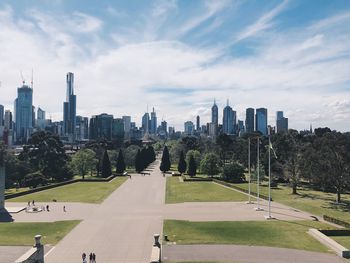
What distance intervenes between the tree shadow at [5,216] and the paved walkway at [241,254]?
23341 mm

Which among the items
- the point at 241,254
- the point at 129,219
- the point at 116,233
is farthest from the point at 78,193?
the point at 241,254

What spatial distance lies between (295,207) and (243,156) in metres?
52.1

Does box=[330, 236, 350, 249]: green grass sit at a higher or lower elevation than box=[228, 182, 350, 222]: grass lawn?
lower

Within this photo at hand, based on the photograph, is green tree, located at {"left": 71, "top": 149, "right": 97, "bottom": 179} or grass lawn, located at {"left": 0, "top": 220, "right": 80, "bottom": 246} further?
green tree, located at {"left": 71, "top": 149, "right": 97, "bottom": 179}

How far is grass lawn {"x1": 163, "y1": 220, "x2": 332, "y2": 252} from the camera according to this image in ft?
128

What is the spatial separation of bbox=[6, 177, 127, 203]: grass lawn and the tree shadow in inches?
431

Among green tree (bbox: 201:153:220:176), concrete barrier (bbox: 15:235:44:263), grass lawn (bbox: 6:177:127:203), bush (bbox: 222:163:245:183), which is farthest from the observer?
green tree (bbox: 201:153:220:176)

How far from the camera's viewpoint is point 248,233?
42875 mm

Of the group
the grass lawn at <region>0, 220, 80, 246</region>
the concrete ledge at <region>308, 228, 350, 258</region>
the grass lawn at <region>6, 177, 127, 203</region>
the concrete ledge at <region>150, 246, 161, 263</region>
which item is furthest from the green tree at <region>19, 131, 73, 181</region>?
the concrete ledge at <region>150, 246, 161, 263</region>

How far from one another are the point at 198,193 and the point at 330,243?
124 feet

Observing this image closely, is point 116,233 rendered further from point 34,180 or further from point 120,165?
point 120,165

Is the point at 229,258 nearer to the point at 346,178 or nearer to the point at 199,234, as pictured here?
the point at 199,234

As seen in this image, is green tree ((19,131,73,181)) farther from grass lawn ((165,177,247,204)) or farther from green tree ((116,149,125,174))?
grass lawn ((165,177,247,204))

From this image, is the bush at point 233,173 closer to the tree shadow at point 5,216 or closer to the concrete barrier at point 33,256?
the tree shadow at point 5,216
